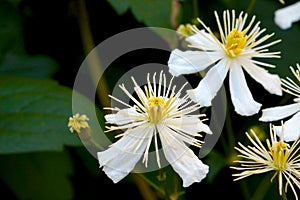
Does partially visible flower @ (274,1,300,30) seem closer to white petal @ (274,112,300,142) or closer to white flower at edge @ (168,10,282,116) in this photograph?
white flower at edge @ (168,10,282,116)

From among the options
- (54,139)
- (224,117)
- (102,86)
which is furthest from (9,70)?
(224,117)

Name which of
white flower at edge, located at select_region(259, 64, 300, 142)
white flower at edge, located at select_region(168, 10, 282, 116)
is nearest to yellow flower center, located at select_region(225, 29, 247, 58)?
white flower at edge, located at select_region(168, 10, 282, 116)

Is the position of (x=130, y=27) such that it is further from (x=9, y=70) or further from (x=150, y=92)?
(x=150, y=92)

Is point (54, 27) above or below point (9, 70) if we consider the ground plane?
above

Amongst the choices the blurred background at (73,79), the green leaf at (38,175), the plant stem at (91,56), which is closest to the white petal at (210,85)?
the blurred background at (73,79)

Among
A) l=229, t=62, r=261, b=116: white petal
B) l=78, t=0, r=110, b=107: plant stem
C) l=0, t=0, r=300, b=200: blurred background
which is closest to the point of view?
l=229, t=62, r=261, b=116: white petal

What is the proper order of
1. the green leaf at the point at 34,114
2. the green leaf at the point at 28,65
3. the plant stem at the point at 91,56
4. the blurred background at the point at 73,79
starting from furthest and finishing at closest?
the green leaf at the point at 28,65
the plant stem at the point at 91,56
the blurred background at the point at 73,79
the green leaf at the point at 34,114

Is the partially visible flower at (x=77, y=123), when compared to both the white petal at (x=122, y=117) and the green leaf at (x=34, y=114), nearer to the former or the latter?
the white petal at (x=122, y=117)
